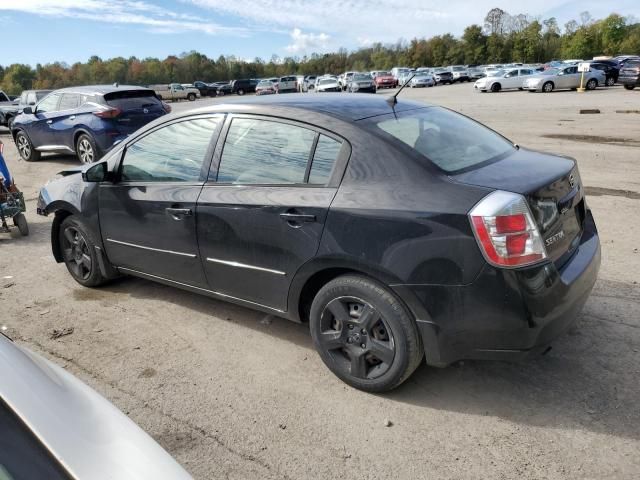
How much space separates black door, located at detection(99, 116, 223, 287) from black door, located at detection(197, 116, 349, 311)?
152 mm

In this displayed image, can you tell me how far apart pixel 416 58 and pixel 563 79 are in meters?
73.0

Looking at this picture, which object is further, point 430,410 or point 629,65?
point 629,65

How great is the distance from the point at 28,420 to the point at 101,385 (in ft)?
6.80

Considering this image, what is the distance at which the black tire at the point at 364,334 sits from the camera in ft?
9.59

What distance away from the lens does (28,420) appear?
144cm

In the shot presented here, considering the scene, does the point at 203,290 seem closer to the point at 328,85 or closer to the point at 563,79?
the point at 563,79

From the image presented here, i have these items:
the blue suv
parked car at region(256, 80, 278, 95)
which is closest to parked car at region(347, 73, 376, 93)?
parked car at region(256, 80, 278, 95)

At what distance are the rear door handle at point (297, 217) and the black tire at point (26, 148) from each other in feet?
40.0

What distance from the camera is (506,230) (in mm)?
2623

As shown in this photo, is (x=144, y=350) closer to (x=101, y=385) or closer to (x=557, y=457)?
(x=101, y=385)

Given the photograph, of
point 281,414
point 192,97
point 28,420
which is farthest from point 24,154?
point 192,97

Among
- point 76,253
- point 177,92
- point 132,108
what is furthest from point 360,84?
point 76,253

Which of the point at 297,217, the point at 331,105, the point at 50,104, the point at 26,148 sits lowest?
the point at 26,148

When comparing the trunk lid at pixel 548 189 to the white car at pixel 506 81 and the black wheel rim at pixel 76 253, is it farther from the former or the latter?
the white car at pixel 506 81
